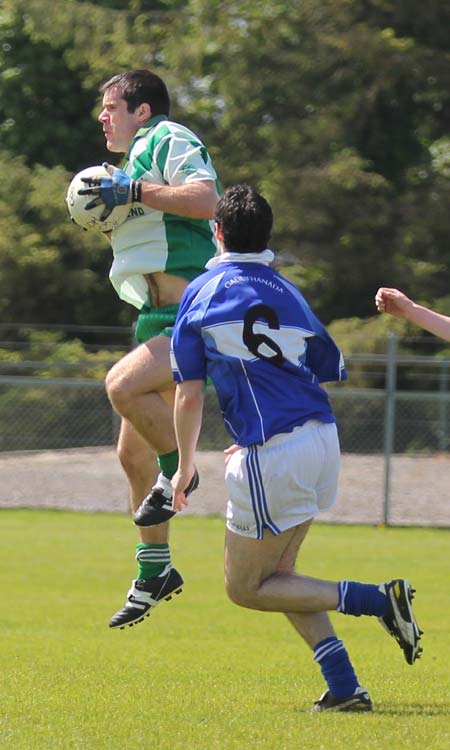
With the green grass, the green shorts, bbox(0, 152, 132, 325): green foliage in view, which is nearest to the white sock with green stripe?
the green grass

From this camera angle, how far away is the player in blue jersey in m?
5.79

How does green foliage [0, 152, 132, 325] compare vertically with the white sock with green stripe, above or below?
below

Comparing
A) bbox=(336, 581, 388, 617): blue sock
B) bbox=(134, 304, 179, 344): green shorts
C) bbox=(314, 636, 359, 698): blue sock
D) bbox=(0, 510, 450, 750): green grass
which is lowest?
bbox=(0, 510, 450, 750): green grass

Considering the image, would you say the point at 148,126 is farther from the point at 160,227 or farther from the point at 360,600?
the point at 360,600

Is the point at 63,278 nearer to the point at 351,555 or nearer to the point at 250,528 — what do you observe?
the point at 351,555

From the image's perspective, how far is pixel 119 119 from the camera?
7.28m

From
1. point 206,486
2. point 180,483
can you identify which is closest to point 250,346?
point 180,483

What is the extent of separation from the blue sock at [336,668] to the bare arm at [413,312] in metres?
1.47

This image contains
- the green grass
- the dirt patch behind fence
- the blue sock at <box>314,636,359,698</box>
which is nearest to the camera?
the green grass

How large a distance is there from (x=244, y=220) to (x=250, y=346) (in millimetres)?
561

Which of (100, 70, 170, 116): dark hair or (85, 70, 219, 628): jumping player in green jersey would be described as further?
(100, 70, 170, 116): dark hair

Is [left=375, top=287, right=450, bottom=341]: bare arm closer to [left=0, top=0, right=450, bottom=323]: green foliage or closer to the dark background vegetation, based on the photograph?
the dark background vegetation

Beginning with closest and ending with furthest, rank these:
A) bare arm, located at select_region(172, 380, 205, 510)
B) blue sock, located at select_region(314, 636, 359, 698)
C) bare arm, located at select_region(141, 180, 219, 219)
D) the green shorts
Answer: bare arm, located at select_region(172, 380, 205, 510)
blue sock, located at select_region(314, 636, 359, 698)
bare arm, located at select_region(141, 180, 219, 219)
the green shorts

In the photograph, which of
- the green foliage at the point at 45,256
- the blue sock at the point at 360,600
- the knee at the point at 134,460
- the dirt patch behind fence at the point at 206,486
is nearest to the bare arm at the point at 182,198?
the knee at the point at 134,460
